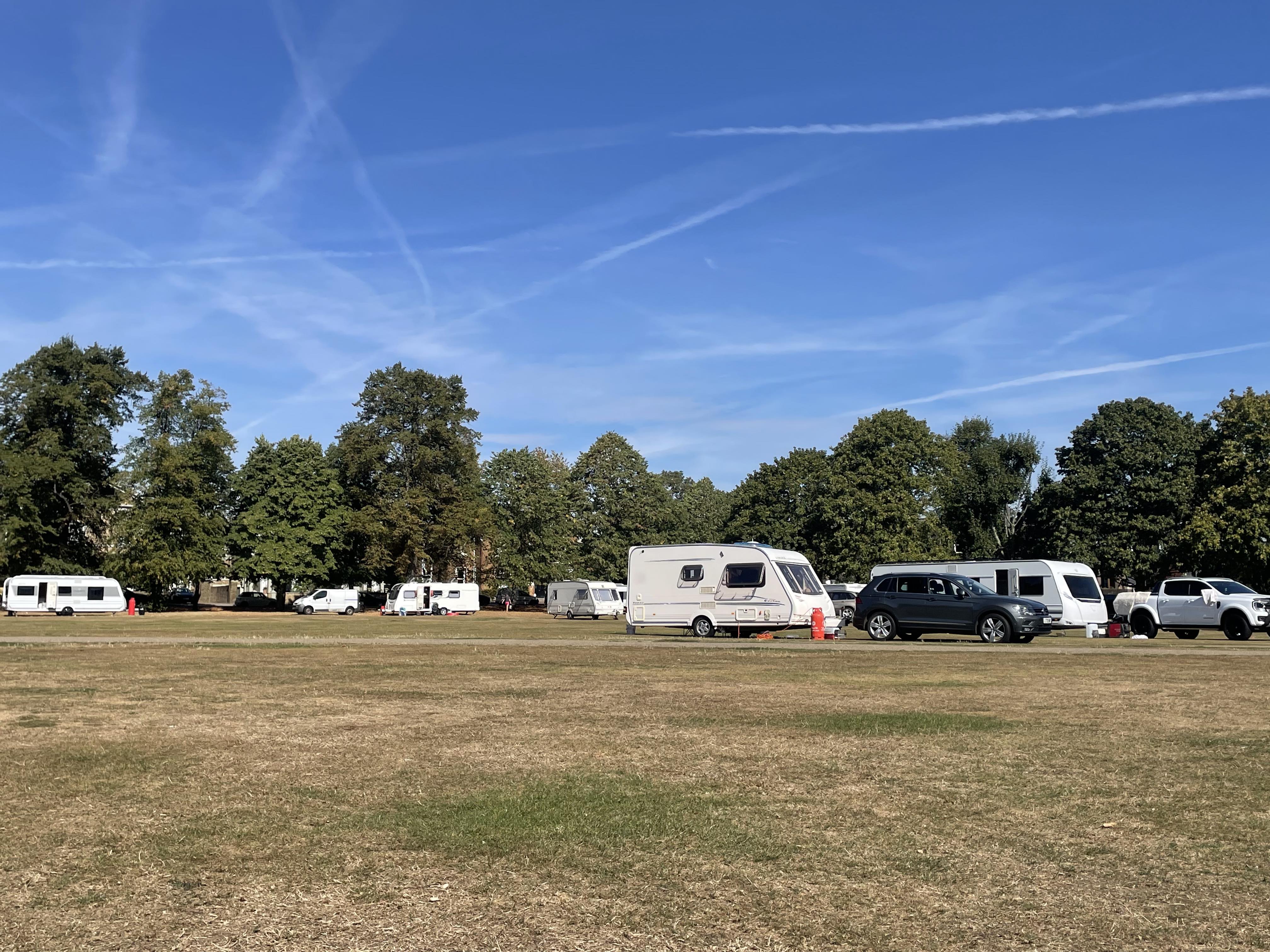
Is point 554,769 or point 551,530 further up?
point 551,530

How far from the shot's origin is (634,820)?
6.97 m

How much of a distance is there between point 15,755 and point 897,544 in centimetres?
6354

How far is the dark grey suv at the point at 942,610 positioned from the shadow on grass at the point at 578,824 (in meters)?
23.6

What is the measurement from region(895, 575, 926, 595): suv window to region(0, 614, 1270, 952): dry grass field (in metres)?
16.3

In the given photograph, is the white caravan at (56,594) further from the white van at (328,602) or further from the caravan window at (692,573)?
the caravan window at (692,573)

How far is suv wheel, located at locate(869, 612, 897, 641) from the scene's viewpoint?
104ft

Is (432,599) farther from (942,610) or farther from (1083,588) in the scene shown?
(942,610)

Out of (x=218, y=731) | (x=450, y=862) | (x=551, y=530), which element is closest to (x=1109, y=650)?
(x=218, y=731)

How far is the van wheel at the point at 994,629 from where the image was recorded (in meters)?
29.5

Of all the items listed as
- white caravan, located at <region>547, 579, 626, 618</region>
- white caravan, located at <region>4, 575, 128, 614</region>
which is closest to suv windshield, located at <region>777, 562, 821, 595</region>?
white caravan, located at <region>547, 579, 626, 618</region>

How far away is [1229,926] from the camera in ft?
16.2

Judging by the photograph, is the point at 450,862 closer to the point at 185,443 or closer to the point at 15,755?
the point at 15,755

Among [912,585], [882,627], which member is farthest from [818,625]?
[912,585]

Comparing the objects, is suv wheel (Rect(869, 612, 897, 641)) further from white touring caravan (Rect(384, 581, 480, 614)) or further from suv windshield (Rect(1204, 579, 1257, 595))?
white touring caravan (Rect(384, 581, 480, 614))
